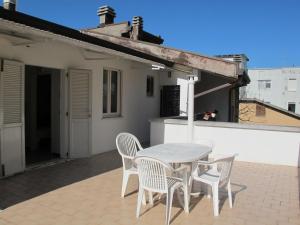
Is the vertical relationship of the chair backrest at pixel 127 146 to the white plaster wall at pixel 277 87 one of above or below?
below

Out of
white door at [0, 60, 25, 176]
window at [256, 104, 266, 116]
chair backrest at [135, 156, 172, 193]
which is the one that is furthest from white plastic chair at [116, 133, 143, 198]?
window at [256, 104, 266, 116]

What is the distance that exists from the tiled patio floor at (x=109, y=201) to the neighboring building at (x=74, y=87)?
42.2 inches

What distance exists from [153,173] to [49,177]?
3191mm

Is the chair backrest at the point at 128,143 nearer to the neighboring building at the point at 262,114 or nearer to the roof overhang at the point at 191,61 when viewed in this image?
the roof overhang at the point at 191,61

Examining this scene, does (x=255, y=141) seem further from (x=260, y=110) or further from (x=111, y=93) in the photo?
(x=260, y=110)

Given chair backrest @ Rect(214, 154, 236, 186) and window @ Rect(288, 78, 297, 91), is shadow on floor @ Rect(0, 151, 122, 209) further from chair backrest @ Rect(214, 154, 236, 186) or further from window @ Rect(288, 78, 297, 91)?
window @ Rect(288, 78, 297, 91)

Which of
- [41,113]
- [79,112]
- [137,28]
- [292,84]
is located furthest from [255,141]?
[292,84]

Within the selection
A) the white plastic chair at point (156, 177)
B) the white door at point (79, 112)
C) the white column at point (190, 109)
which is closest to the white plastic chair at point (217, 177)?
the white plastic chair at point (156, 177)

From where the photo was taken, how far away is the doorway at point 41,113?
8375 millimetres

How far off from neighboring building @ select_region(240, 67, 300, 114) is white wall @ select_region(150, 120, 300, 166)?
102 ft

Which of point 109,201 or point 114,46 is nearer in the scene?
point 109,201

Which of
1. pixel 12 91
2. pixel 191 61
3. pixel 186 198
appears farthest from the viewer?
pixel 191 61

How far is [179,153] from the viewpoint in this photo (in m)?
4.87

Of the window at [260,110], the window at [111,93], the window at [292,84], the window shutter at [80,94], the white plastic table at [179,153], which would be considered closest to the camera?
the white plastic table at [179,153]
